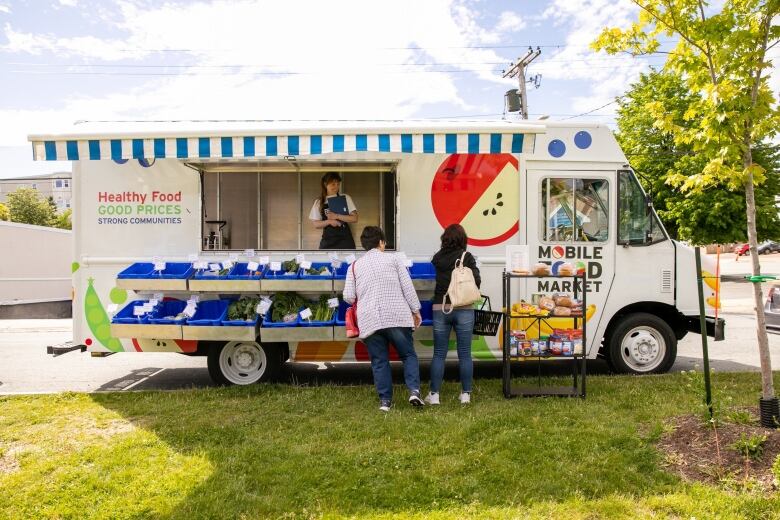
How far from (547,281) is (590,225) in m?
0.82

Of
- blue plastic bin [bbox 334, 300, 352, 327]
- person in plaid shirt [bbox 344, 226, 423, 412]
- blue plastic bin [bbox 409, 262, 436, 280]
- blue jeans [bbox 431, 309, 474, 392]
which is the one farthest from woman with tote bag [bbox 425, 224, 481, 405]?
blue plastic bin [bbox 334, 300, 352, 327]

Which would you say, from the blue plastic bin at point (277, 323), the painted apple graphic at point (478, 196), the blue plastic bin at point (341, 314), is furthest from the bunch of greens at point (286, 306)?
the painted apple graphic at point (478, 196)

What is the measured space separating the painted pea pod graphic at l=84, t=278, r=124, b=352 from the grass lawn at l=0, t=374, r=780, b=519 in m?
0.73

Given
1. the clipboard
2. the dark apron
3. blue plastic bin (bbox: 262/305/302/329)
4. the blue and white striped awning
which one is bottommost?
blue plastic bin (bbox: 262/305/302/329)

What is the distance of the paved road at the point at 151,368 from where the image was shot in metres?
7.54

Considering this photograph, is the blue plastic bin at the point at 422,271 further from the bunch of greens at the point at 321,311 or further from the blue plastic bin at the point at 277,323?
the blue plastic bin at the point at 277,323

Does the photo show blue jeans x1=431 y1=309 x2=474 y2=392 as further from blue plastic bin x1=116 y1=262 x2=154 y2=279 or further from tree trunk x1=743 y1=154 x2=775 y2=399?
blue plastic bin x1=116 y1=262 x2=154 y2=279

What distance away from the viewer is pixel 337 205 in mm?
7426

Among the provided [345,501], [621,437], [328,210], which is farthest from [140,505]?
[328,210]

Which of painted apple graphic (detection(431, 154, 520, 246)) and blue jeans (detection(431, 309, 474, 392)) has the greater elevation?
painted apple graphic (detection(431, 154, 520, 246))

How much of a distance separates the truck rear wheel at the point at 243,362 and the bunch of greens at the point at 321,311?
0.62m

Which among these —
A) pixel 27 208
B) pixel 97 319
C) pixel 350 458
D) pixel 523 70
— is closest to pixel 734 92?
pixel 350 458

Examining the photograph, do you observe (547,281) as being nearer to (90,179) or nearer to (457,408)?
(457,408)

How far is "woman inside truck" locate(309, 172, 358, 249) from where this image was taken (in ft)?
23.6
